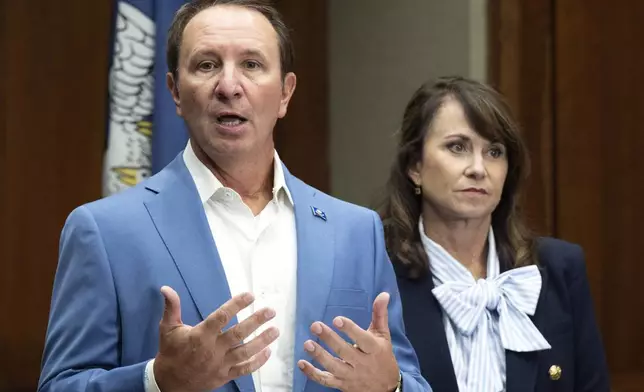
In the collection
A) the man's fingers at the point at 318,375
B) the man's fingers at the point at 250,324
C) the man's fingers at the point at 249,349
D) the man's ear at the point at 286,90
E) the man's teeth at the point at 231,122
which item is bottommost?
the man's fingers at the point at 318,375

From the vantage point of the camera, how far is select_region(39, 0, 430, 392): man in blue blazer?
5.13 feet

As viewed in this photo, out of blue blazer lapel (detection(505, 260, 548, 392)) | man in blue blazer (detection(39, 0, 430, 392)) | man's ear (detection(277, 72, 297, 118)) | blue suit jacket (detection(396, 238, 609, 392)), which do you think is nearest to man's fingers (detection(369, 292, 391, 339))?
man in blue blazer (detection(39, 0, 430, 392))

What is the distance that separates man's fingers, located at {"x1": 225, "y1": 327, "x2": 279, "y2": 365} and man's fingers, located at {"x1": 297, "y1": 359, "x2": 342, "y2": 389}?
11cm

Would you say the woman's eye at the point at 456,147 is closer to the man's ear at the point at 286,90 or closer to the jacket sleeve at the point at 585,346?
the jacket sleeve at the point at 585,346

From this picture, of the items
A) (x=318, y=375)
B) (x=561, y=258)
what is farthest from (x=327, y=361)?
(x=561, y=258)

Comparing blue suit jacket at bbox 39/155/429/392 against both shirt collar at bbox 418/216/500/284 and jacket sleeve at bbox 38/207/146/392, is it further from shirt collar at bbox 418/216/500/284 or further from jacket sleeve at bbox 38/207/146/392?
shirt collar at bbox 418/216/500/284

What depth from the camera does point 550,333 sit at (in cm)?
248

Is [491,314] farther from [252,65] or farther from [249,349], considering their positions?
[249,349]

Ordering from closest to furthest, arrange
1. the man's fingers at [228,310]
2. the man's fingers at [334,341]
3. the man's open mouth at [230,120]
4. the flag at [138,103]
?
1. the man's fingers at [228,310]
2. the man's fingers at [334,341]
3. the man's open mouth at [230,120]
4. the flag at [138,103]

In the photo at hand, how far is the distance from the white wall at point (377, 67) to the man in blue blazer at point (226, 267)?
5.11 feet

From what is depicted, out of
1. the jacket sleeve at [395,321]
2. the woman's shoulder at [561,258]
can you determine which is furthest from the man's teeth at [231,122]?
the woman's shoulder at [561,258]

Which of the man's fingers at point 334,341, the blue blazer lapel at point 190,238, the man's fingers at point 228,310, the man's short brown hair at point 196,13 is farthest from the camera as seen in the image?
the man's short brown hair at point 196,13

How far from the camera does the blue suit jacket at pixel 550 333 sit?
7.79 feet

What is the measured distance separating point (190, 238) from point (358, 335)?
0.35 metres
